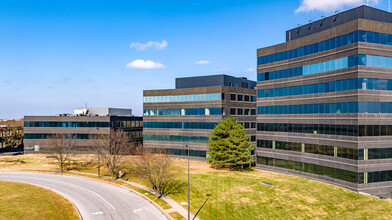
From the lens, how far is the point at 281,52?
182ft

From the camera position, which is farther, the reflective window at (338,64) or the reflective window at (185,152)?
the reflective window at (185,152)

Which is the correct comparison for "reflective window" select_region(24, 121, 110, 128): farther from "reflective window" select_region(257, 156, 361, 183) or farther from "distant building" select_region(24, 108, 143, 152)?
"reflective window" select_region(257, 156, 361, 183)

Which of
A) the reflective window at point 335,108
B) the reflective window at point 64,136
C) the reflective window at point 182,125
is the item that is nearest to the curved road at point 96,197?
the reflective window at point 182,125

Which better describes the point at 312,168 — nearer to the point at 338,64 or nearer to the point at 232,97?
the point at 338,64

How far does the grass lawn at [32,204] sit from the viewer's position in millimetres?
34844

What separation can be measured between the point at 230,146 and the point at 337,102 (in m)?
21.7

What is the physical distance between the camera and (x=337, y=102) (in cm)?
4462

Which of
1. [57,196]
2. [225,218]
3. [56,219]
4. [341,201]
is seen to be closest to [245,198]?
[225,218]

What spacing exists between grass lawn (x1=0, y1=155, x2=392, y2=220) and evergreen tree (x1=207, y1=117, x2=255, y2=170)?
6085 mm

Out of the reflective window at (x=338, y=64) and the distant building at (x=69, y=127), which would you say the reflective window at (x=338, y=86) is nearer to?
the reflective window at (x=338, y=64)

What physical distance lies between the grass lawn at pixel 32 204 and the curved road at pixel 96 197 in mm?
1472

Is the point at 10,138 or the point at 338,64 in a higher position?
the point at 338,64

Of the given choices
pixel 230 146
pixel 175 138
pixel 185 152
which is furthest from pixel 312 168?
pixel 175 138

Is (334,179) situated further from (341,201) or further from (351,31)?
(351,31)
